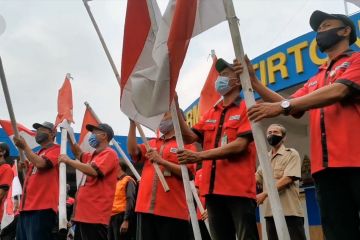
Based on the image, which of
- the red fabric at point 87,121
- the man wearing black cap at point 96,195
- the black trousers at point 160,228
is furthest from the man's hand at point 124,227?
the black trousers at point 160,228

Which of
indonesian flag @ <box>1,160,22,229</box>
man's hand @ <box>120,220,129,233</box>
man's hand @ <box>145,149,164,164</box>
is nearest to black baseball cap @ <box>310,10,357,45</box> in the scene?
man's hand @ <box>145,149,164,164</box>

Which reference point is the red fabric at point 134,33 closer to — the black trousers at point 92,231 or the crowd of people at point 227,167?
the crowd of people at point 227,167

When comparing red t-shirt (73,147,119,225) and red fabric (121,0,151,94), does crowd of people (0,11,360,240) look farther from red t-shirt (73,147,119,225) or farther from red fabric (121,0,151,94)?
red fabric (121,0,151,94)

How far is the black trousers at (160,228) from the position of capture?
13.5ft

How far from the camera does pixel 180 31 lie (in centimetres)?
309

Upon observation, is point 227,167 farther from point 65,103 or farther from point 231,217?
point 65,103

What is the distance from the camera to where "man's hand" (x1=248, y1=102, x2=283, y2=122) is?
2627 mm

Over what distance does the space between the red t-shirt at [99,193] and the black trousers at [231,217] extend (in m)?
1.72

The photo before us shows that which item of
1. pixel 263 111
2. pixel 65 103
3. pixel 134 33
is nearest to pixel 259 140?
pixel 263 111

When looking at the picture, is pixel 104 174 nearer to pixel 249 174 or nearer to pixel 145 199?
pixel 145 199

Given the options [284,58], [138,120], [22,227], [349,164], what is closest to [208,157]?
[138,120]

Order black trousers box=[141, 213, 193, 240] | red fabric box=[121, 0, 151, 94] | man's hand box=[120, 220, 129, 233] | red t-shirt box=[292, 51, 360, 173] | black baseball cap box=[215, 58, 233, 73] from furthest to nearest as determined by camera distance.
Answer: man's hand box=[120, 220, 129, 233] → black trousers box=[141, 213, 193, 240] → black baseball cap box=[215, 58, 233, 73] → red fabric box=[121, 0, 151, 94] → red t-shirt box=[292, 51, 360, 173]

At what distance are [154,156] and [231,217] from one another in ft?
3.20

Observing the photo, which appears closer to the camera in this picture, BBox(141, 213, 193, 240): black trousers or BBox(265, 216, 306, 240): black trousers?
BBox(141, 213, 193, 240): black trousers
